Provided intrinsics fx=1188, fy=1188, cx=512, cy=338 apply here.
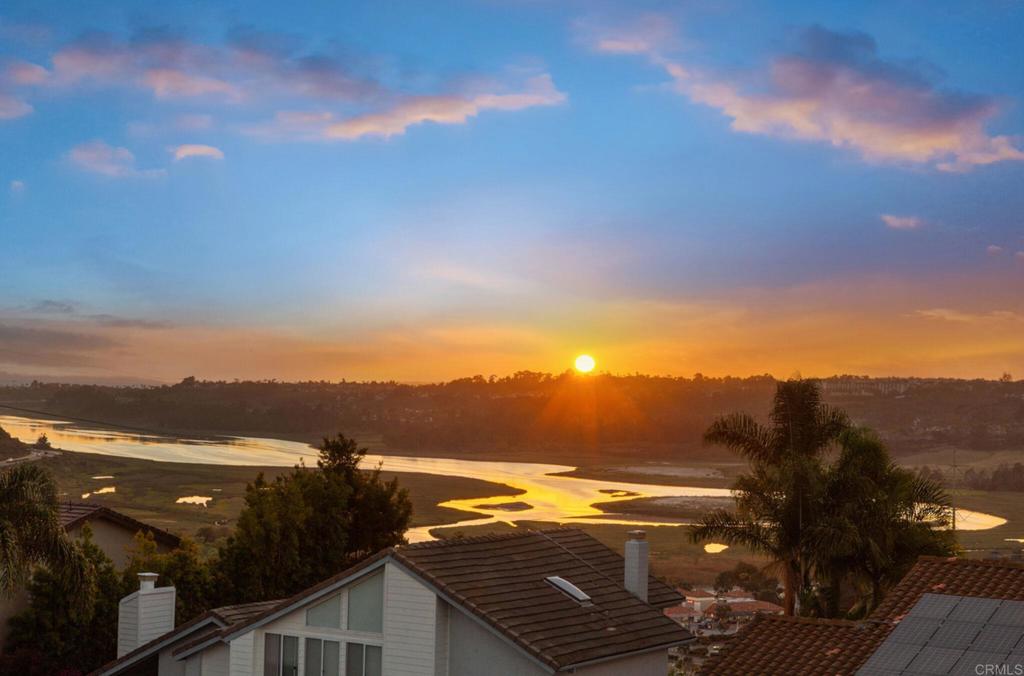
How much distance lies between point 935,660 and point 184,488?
11577 cm

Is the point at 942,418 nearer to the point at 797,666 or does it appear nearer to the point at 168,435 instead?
the point at 168,435

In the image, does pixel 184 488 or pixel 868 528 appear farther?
pixel 184 488

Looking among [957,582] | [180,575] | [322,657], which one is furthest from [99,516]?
[957,582]

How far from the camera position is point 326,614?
23500mm

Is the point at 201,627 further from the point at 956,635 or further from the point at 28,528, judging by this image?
the point at 956,635

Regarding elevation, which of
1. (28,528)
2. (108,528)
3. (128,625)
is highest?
(28,528)

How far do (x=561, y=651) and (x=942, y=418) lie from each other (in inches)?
5470

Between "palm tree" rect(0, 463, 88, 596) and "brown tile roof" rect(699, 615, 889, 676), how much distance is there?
16773mm

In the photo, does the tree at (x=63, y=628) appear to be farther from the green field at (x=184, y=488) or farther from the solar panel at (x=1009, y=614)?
the green field at (x=184, y=488)

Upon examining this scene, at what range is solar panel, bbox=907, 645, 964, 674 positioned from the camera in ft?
63.7

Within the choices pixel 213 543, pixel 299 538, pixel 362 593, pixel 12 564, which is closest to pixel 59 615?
pixel 12 564

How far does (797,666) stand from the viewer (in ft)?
73.5

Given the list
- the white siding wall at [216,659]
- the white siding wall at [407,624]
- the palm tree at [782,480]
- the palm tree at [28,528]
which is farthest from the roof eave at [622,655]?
the palm tree at [28,528]

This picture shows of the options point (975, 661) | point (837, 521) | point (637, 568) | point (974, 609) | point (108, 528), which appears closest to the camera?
point (975, 661)
